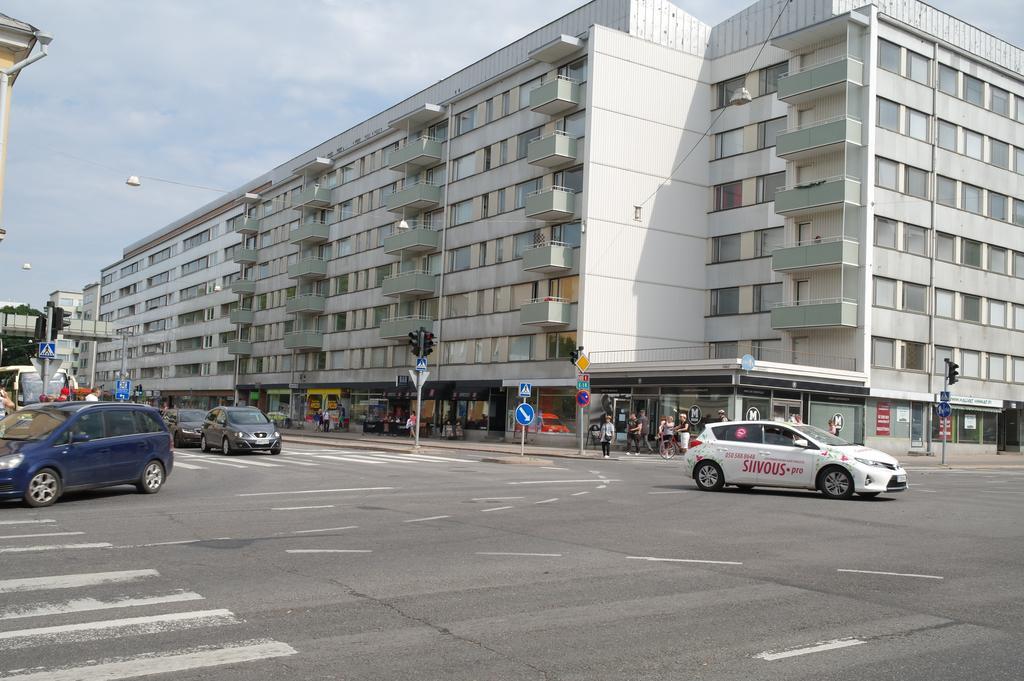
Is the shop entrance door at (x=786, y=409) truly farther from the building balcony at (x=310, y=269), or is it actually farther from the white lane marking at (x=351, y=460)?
the building balcony at (x=310, y=269)

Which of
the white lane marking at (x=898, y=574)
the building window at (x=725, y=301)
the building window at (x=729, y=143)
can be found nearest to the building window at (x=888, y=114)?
the building window at (x=729, y=143)

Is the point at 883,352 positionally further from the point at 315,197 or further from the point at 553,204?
the point at 315,197

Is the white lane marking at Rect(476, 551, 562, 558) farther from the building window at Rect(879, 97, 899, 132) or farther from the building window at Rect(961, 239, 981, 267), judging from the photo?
the building window at Rect(961, 239, 981, 267)

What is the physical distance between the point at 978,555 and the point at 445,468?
55.5 feet

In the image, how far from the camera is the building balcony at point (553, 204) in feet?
155

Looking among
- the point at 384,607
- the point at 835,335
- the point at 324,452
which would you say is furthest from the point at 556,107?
the point at 384,607

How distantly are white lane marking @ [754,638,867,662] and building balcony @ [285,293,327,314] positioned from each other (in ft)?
224

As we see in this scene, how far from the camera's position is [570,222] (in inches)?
1901

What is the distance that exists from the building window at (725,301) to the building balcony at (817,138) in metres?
7.61

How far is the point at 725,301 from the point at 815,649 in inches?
1736

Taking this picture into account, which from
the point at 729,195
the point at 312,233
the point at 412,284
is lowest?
the point at 412,284

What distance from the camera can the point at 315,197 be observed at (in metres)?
72.7

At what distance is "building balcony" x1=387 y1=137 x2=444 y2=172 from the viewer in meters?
58.9

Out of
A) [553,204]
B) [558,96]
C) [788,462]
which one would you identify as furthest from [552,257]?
[788,462]
